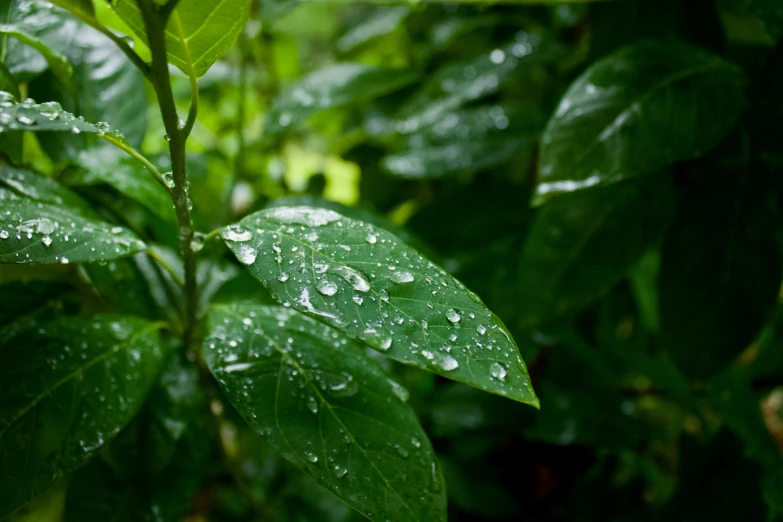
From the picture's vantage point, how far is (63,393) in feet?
1.63

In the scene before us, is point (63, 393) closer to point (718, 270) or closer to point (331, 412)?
point (331, 412)

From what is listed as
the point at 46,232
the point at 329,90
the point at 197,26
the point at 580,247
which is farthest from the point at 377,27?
the point at 46,232

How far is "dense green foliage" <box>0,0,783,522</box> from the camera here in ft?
1.45

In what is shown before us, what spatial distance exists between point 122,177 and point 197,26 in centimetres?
25

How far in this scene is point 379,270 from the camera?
0.41 meters

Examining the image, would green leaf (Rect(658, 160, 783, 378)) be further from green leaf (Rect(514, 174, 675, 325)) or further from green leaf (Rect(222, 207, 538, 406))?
green leaf (Rect(222, 207, 538, 406))

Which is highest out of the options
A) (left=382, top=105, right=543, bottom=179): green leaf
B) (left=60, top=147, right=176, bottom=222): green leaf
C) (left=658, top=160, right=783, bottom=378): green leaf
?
(left=60, top=147, right=176, bottom=222): green leaf

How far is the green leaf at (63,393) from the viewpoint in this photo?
45 cm

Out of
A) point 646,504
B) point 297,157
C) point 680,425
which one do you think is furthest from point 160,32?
point 297,157

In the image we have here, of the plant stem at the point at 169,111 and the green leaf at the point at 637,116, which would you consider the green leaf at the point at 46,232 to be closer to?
A: the plant stem at the point at 169,111

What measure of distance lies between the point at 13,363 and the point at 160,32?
0.33 meters

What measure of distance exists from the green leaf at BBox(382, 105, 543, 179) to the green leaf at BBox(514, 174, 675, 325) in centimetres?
22

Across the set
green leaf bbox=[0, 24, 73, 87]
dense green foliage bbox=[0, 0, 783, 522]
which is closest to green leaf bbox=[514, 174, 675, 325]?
dense green foliage bbox=[0, 0, 783, 522]

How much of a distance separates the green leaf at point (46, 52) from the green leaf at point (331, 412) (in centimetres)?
33
